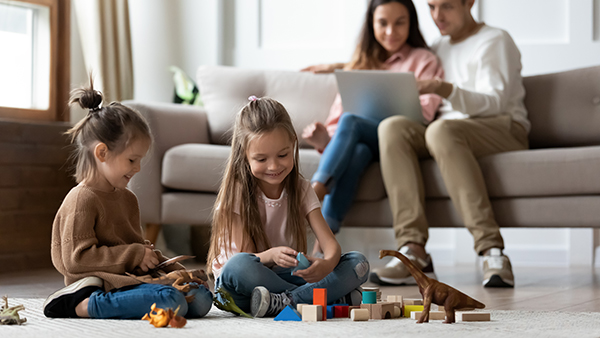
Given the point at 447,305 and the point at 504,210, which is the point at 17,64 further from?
the point at 447,305

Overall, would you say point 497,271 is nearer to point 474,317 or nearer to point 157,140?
point 474,317

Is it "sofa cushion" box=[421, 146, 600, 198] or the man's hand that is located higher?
the man's hand

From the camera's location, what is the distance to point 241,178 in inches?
55.6

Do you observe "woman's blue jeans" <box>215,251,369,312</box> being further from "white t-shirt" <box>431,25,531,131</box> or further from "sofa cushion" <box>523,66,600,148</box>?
"sofa cushion" <box>523,66,600,148</box>

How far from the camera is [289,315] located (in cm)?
122

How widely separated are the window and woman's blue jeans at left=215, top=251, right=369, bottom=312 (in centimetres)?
190

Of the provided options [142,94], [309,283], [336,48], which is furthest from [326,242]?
[142,94]

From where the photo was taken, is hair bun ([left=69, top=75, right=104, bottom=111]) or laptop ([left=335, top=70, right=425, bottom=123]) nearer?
hair bun ([left=69, top=75, right=104, bottom=111])

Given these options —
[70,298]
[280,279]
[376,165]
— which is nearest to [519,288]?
[376,165]

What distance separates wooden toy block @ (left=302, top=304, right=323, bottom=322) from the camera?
47.3 inches

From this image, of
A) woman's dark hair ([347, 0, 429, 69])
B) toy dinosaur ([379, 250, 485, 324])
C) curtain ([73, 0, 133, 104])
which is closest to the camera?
toy dinosaur ([379, 250, 485, 324])

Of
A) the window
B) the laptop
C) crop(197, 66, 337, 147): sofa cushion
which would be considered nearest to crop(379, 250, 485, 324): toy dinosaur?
the laptop

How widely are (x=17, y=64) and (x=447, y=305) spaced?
2390 mm

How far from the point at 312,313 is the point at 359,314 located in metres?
0.09
